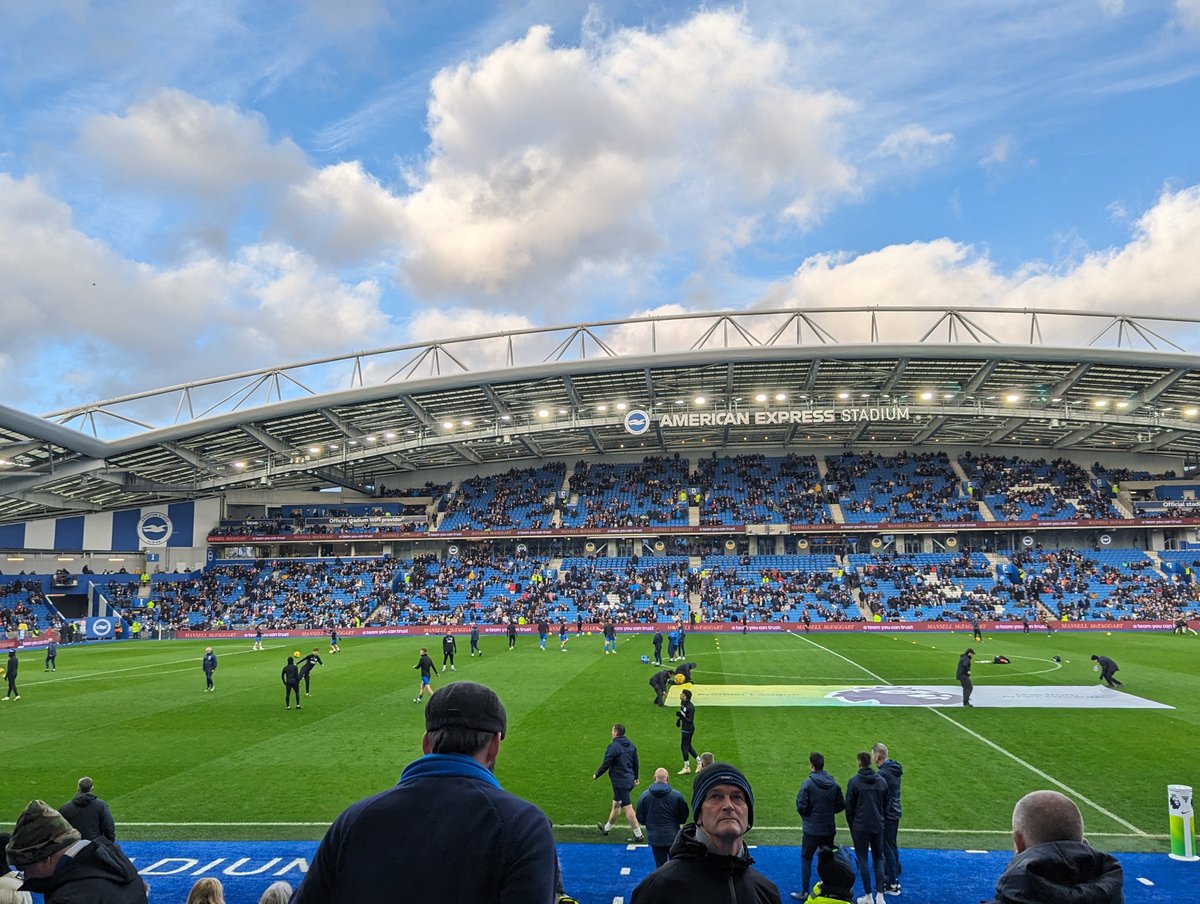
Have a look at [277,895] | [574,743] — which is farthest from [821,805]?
[574,743]

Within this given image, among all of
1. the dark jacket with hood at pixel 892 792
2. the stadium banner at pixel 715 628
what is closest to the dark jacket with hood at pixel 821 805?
the dark jacket with hood at pixel 892 792

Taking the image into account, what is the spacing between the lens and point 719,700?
861 inches

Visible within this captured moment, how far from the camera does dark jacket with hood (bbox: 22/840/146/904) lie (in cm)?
436

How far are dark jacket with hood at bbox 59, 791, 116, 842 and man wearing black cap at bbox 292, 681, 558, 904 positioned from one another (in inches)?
292

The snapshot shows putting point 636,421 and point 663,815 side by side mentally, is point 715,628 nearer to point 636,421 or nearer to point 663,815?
point 636,421

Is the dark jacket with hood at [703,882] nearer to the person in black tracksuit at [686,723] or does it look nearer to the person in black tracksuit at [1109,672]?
the person in black tracksuit at [686,723]

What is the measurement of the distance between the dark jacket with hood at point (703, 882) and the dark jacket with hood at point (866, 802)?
6.28 m

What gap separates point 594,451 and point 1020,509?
1345 inches

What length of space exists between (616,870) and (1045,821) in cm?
756

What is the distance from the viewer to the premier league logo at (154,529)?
62469mm

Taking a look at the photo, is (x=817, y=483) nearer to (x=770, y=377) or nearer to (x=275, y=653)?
(x=770, y=377)

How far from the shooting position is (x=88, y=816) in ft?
26.7

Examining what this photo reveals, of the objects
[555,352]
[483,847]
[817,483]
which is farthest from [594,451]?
[483,847]

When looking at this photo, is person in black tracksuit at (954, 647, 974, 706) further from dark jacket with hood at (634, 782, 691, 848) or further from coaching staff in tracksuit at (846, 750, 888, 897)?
dark jacket with hood at (634, 782, 691, 848)
